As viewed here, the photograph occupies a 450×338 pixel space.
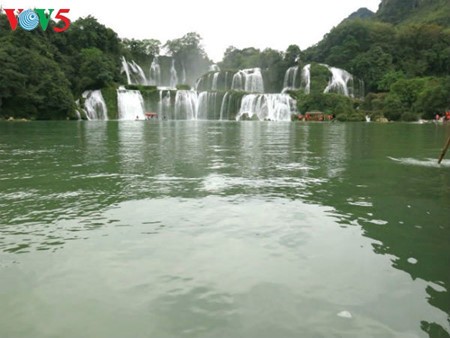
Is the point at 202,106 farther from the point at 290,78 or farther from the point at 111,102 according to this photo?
the point at 290,78

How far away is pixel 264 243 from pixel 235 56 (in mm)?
110792

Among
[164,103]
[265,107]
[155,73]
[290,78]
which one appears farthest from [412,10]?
A: [164,103]

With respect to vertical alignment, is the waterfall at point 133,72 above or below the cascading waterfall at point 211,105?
above

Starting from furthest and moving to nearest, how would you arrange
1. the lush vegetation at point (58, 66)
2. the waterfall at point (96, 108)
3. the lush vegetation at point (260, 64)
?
the waterfall at point (96, 108)
the lush vegetation at point (260, 64)
the lush vegetation at point (58, 66)

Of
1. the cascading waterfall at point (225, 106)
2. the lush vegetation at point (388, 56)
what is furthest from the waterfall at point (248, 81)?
the lush vegetation at point (388, 56)

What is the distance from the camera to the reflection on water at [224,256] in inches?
123

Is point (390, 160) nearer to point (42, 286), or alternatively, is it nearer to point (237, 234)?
point (237, 234)

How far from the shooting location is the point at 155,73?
283 feet

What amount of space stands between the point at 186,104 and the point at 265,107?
12.5 meters

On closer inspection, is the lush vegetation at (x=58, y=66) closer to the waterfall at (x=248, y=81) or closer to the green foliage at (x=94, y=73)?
the green foliage at (x=94, y=73)

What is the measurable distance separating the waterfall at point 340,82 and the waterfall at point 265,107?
15721mm

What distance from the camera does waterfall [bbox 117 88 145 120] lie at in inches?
2463

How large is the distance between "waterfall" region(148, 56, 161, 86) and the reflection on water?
78777mm

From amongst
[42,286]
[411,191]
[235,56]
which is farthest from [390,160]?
[235,56]
